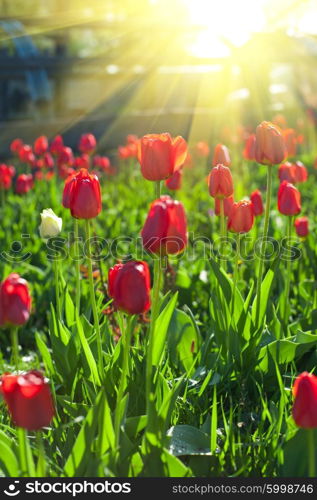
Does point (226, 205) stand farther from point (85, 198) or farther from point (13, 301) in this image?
point (13, 301)

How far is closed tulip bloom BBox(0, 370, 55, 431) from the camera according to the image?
136 centimetres

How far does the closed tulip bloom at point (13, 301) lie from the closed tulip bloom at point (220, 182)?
94 cm

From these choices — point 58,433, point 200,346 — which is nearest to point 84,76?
point 200,346

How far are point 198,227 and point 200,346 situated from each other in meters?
2.10

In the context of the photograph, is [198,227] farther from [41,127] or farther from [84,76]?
[84,76]

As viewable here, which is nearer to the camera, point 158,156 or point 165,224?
point 165,224

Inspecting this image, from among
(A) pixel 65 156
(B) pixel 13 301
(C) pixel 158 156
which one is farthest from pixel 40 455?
(A) pixel 65 156

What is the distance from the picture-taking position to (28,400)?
1.37m

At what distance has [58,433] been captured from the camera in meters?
1.96

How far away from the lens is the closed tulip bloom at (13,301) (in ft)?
4.77

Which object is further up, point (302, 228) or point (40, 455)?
point (40, 455)

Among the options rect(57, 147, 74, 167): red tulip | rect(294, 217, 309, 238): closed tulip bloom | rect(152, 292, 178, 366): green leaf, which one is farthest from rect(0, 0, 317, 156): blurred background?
rect(152, 292, 178, 366): green leaf

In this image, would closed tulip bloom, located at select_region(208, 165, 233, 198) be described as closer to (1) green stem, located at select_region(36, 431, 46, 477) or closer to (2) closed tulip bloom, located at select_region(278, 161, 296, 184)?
(2) closed tulip bloom, located at select_region(278, 161, 296, 184)

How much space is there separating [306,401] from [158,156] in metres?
0.74
